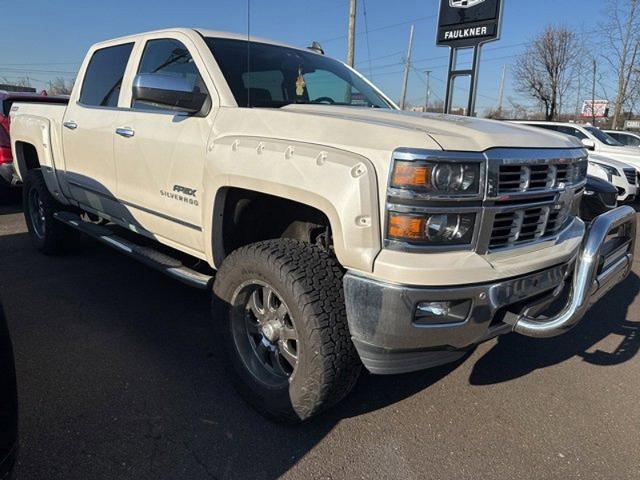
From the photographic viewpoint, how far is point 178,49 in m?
3.37

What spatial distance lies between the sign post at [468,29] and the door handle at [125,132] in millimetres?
5638

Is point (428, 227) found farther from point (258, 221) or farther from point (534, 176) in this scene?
point (258, 221)

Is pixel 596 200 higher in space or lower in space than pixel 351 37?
lower

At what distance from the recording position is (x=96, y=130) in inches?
157

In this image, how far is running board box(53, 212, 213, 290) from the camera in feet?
10.2

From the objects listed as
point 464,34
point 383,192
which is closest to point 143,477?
point 383,192

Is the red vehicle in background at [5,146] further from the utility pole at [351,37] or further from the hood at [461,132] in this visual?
the utility pole at [351,37]

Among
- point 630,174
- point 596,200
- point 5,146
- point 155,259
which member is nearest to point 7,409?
point 155,259

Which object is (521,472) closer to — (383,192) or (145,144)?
(383,192)

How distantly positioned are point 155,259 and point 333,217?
1.78 m

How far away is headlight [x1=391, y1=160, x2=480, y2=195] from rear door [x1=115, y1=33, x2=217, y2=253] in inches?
53.1

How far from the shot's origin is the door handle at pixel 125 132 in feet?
11.6

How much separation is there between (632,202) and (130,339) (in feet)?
36.8

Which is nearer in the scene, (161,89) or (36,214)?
(161,89)
